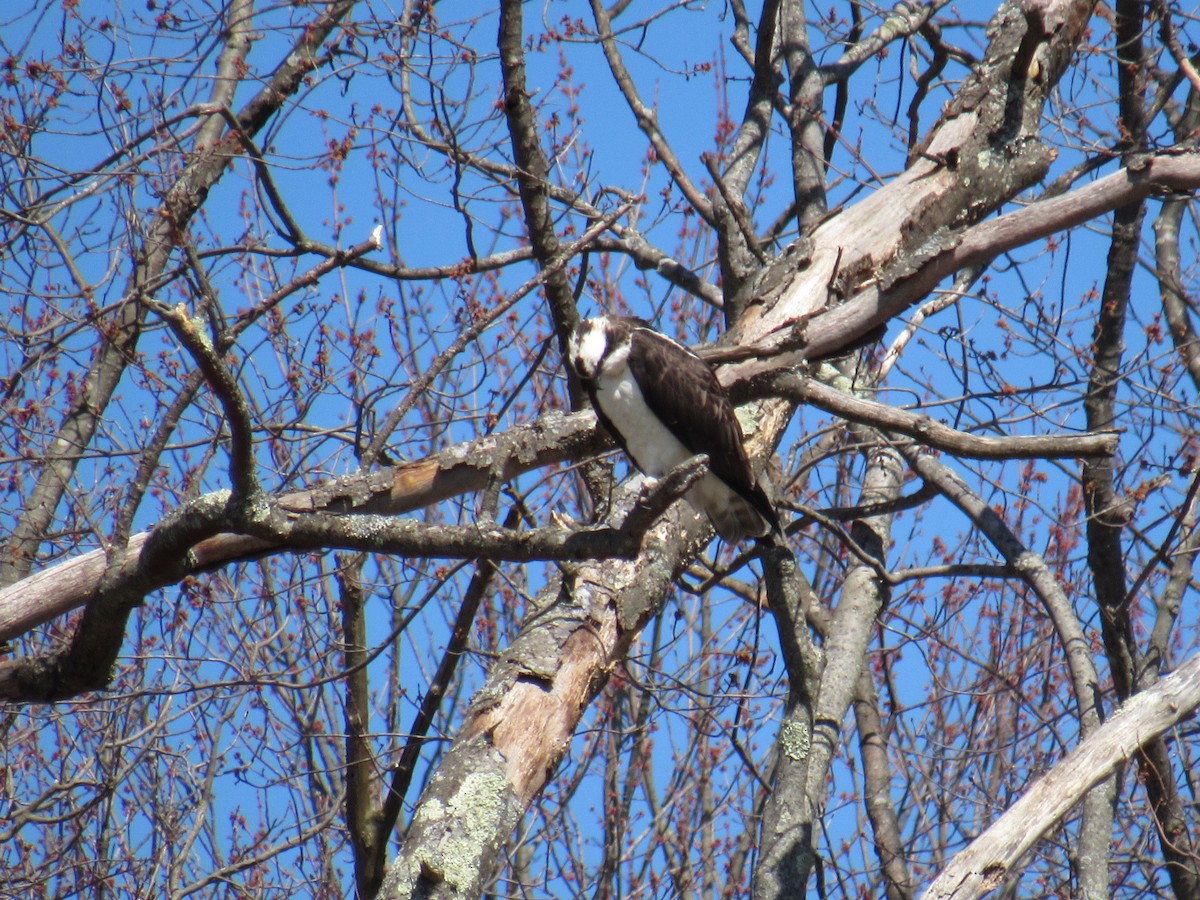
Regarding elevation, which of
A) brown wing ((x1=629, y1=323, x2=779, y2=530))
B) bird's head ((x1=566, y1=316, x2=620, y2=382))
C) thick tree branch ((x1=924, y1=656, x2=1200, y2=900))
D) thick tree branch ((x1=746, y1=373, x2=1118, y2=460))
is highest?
bird's head ((x1=566, y1=316, x2=620, y2=382))

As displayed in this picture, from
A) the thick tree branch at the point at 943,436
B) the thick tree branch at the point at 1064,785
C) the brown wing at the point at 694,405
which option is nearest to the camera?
the thick tree branch at the point at 1064,785

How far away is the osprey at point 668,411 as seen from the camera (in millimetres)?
4660

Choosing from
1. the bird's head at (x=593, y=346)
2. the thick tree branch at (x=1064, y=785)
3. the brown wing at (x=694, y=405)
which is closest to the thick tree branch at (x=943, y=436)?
the brown wing at (x=694, y=405)

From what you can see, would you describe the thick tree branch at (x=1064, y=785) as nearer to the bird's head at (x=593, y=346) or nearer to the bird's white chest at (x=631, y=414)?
the bird's white chest at (x=631, y=414)

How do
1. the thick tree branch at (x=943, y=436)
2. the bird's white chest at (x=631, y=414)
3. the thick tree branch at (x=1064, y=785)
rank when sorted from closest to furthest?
the thick tree branch at (x=1064, y=785), the thick tree branch at (x=943, y=436), the bird's white chest at (x=631, y=414)

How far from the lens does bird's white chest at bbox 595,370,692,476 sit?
189 inches

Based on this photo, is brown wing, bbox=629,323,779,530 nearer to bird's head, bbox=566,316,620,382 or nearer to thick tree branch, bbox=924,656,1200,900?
bird's head, bbox=566,316,620,382

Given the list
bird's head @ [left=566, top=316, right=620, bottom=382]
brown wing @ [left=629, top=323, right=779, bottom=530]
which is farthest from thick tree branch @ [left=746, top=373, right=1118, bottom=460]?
bird's head @ [left=566, top=316, right=620, bottom=382]

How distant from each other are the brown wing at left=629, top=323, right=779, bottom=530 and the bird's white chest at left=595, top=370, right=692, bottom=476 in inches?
1.4

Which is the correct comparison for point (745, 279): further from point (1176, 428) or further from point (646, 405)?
point (1176, 428)

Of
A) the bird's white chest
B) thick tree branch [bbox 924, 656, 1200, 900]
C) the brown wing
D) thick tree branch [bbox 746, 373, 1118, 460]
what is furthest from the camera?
the bird's white chest

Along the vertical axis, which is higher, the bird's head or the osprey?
the bird's head

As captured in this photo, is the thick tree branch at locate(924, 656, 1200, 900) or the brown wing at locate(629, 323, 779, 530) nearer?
the thick tree branch at locate(924, 656, 1200, 900)

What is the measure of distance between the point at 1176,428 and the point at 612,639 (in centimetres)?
358
